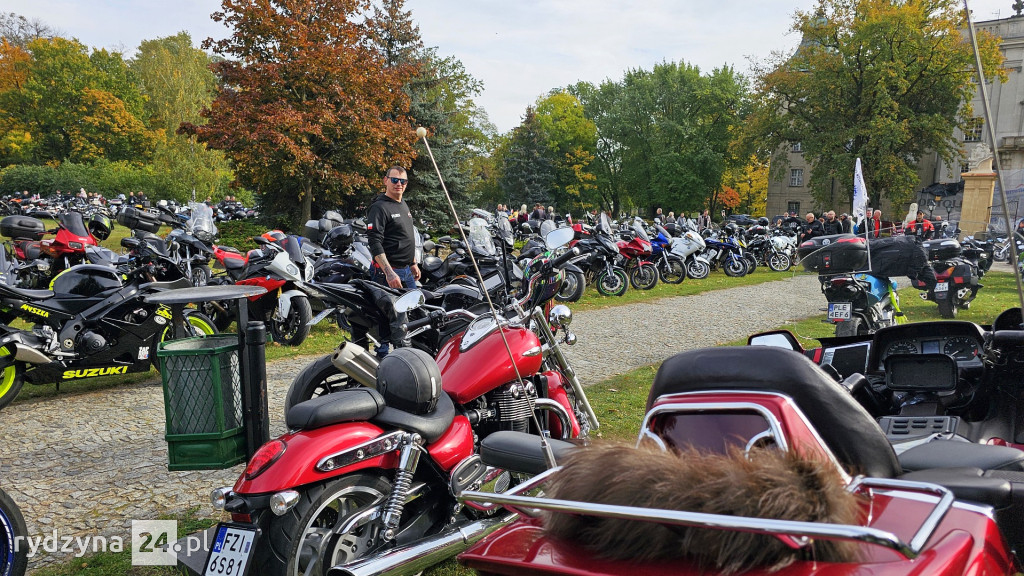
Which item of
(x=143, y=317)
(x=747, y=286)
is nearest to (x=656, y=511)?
(x=143, y=317)

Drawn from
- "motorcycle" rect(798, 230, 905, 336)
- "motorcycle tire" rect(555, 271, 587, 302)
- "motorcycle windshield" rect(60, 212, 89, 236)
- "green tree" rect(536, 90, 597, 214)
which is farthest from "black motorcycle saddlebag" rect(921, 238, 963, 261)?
"green tree" rect(536, 90, 597, 214)

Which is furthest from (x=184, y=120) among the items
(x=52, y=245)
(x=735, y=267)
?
(x=735, y=267)

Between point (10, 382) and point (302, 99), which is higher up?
point (302, 99)

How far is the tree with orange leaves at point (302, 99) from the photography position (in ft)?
61.9

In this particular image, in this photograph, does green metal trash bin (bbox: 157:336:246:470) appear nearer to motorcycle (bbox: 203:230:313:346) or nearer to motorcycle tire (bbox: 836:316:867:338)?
motorcycle (bbox: 203:230:313:346)

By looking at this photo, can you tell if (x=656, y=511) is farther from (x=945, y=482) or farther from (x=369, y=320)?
(x=369, y=320)

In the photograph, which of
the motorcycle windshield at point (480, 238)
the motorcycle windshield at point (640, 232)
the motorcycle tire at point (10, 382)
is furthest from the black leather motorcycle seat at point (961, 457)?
the motorcycle windshield at point (640, 232)

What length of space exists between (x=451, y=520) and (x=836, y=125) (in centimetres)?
3668

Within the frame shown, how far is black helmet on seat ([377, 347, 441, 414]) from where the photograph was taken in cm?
267

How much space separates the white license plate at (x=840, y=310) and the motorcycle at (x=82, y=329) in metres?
5.97

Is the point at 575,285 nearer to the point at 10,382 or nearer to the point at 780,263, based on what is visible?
the point at 10,382

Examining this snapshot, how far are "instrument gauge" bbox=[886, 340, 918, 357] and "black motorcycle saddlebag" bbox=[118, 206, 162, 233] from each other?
27.9 ft

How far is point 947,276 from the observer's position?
10.3 meters

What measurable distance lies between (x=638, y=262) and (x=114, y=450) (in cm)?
1112
